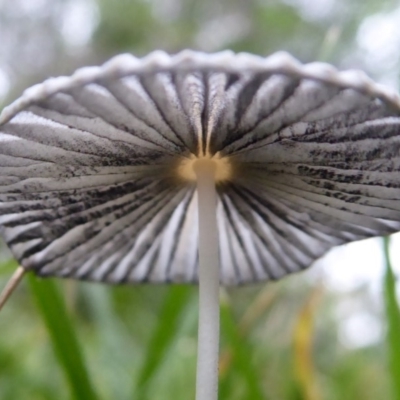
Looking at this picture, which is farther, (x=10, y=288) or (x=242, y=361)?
(x=242, y=361)

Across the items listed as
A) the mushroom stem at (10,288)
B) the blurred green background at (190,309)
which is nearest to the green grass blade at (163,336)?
the blurred green background at (190,309)

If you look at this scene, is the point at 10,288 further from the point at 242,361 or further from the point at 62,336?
the point at 242,361

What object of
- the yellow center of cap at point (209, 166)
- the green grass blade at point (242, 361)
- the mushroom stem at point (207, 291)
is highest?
the yellow center of cap at point (209, 166)

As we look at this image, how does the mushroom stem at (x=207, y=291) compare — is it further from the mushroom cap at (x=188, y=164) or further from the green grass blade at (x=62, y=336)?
the green grass blade at (x=62, y=336)

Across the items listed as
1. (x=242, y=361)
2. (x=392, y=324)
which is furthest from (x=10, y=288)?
(x=392, y=324)

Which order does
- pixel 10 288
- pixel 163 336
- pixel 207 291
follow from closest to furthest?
pixel 207 291, pixel 10 288, pixel 163 336

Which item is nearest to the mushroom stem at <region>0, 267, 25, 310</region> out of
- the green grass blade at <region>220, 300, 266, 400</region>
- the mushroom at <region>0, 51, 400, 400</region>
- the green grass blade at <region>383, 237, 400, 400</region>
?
the mushroom at <region>0, 51, 400, 400</region>

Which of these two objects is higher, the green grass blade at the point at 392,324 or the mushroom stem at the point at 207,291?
the mushroom stem at the point at 207,291
